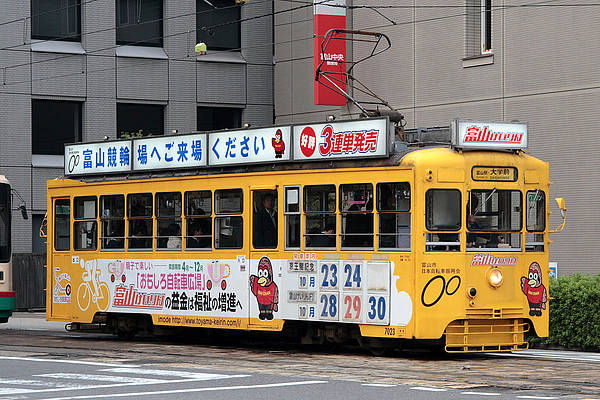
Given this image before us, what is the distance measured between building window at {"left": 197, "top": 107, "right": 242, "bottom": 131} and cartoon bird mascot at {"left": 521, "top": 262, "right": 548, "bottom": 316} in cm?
2185

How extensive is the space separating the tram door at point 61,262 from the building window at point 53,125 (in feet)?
44.9

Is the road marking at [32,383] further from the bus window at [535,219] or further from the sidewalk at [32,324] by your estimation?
the sidewalk at [32,324]

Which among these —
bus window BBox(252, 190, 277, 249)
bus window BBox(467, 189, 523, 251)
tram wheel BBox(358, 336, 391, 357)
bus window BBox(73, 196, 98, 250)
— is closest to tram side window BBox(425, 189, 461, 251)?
bus window BBox(467, 189, 523, 251)

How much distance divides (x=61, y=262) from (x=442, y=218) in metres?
8.18

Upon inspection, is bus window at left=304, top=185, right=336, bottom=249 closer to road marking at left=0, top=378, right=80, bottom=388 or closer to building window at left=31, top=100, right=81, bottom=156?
road marking at left=0, top=378, right=80, bottom=388

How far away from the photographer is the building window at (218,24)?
37.6 metres

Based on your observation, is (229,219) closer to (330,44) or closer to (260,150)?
(260,150)

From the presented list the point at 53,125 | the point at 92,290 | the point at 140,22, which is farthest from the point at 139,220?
the point at 140,22

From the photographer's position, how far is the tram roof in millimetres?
16859

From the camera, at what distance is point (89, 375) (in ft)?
47.7

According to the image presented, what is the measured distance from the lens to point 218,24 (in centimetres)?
3797

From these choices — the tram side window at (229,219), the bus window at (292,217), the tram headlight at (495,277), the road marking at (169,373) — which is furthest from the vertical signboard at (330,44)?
the road marking at (169,373)

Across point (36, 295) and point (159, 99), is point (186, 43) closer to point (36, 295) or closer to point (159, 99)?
point (159, 99)

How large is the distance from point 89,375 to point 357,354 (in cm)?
459
